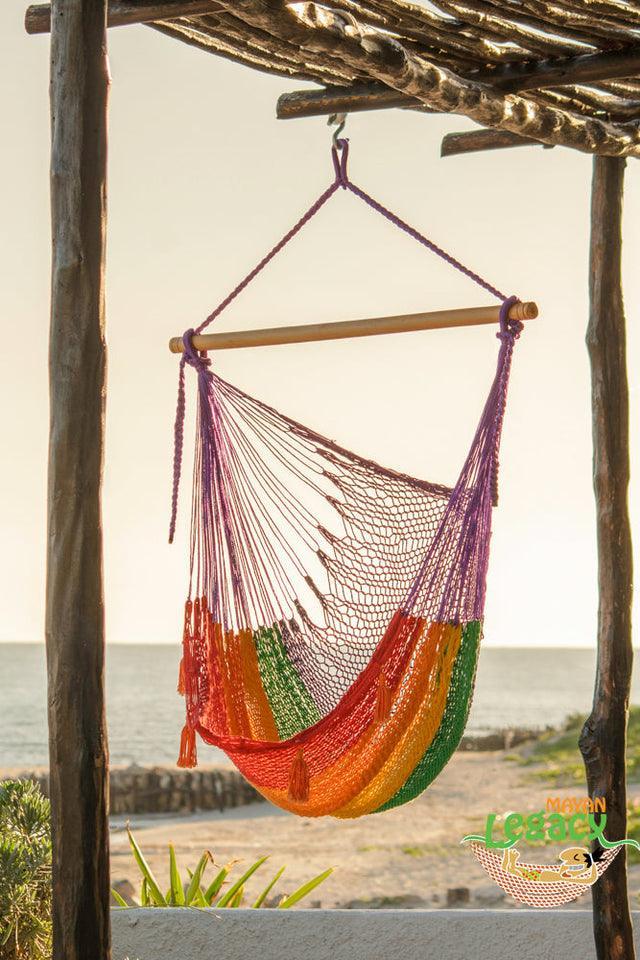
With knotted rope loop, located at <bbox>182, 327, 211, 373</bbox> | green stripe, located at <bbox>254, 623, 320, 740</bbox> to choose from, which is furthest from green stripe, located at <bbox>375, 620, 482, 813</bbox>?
knotted rope loop, located at <bbox>182, 327, 211, 373</bbox>

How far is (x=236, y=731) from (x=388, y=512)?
490mm

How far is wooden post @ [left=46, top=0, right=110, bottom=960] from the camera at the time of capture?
1.73m

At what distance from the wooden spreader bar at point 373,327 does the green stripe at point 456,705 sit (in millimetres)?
509

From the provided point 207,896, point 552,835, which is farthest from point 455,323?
point 207,896

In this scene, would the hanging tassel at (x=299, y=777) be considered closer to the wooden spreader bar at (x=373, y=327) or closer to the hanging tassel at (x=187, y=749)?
the hanging tassel at (x=187, y=749)

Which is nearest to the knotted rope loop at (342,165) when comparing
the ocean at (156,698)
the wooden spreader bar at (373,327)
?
the wooden spreader bar at (373,327)

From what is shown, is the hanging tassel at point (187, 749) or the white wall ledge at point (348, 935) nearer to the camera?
the hanging tassel at point (187, 749)

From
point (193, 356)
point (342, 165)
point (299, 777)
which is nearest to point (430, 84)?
point (342, 165)

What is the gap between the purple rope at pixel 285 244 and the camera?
7.31 ft

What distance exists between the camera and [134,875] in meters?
9.18

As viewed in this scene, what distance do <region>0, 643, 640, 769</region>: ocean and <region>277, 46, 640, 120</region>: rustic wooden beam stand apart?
15.6 meters

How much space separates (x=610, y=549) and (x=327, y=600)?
576mm

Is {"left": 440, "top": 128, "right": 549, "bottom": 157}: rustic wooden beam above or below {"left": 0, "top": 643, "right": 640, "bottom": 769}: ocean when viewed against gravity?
above

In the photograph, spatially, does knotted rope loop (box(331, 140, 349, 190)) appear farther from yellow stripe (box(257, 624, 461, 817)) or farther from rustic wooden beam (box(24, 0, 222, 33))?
yellow stripe (box(257, 624, 461, 817))
